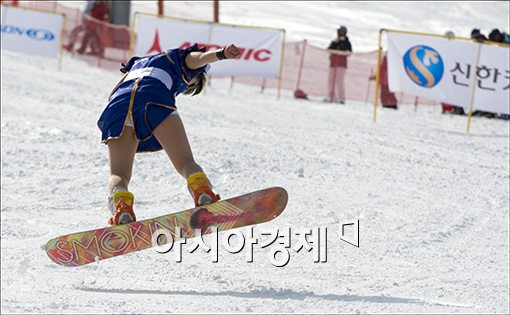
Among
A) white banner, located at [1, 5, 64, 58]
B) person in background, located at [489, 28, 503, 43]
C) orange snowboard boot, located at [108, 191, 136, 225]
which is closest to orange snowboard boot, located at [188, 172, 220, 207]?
orange snowboard boot, located at [108, 191, 136, 225]

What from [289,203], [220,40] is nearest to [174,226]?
[289,203]

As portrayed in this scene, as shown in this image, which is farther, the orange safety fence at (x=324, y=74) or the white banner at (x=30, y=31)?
the white banner at (x=30, y=31)

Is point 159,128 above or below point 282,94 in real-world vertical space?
above

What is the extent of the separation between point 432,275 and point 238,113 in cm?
732

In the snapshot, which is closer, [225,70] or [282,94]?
[225,70]

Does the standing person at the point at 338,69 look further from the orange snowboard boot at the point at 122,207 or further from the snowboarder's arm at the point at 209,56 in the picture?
the orange snowboard boot at the point at 122,207

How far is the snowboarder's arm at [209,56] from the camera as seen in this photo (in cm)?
554

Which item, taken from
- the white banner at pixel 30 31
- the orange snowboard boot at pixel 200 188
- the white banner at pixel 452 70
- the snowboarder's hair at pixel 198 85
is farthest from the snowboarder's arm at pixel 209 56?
the white banner at pixel 30 31

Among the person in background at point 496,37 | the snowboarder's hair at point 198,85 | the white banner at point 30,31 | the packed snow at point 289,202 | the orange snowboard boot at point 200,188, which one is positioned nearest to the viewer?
the orange snowboard boot at point 200,188

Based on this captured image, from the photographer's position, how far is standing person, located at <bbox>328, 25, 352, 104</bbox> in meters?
16.2

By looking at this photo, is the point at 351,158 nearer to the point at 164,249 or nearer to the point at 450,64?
the point at 450,64

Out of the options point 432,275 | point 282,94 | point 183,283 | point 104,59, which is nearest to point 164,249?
point 183,283

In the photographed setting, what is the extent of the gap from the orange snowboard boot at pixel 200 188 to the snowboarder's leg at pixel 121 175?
0.40 metres

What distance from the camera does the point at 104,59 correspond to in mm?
19125
